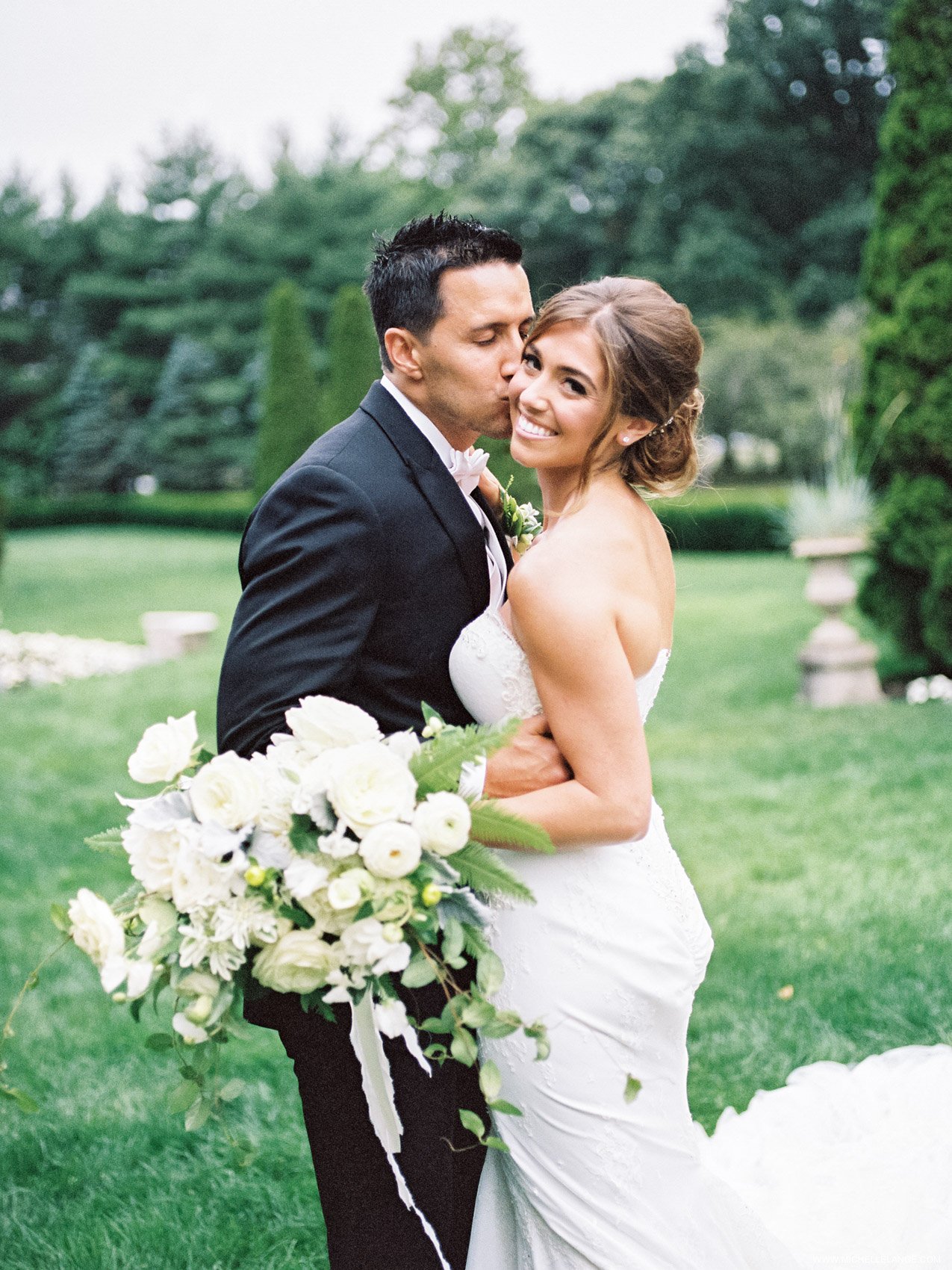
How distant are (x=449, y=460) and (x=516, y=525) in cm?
39

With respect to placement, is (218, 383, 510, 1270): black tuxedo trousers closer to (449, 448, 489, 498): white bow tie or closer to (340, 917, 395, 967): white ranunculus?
(449, 448, 489, 498): white bow tie

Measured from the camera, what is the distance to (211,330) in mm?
36562

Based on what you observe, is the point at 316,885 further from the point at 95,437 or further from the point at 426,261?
the point at 95,437

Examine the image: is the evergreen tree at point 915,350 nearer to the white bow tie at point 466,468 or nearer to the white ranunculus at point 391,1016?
the white bow tie at point 466,468

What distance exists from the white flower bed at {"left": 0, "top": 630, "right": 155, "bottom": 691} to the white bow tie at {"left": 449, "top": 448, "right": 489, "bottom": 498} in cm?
948

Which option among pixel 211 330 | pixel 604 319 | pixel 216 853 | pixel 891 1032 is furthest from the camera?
pixel 211 330

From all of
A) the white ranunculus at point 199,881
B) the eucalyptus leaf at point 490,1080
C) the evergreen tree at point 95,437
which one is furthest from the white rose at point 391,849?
the evergreen tree at point 95,437

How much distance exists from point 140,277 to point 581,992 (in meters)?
40.5

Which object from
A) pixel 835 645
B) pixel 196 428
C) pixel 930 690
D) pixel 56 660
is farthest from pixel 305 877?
pixel 196 428

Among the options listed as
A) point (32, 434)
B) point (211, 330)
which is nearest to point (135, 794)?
point (211, 330)

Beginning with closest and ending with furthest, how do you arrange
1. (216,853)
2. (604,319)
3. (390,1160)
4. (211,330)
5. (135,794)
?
(216,853) < (390,1160) < (604,319) < (135,794) < (211,330)

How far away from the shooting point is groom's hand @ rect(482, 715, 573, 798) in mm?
2201

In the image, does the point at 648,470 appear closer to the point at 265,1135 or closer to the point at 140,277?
the point at 265,1135

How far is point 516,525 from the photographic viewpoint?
2.94 meters
